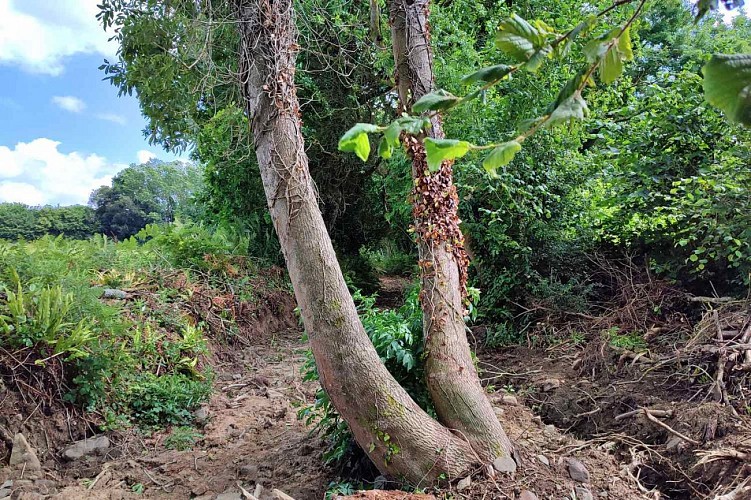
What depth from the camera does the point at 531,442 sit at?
2.83m

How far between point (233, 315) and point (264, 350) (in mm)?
633

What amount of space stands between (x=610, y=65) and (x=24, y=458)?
4.04m

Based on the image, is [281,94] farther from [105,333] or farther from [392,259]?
[392,259]

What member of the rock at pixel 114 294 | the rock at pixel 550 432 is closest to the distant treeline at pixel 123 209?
the rock at pixel 114 294

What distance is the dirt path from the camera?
2865 mm

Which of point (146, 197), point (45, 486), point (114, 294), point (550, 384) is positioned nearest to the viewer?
point (45, 486)

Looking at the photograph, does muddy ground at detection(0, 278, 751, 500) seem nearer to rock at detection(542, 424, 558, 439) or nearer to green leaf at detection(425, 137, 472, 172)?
rock at detection(542, 424, 558, 439)

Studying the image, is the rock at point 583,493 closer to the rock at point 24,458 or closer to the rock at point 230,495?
the rock at point 230,495

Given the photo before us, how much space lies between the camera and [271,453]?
332cm

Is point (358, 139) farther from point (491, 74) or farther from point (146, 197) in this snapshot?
point (146, 197)

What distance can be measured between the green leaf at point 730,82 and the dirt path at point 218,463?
2.75m

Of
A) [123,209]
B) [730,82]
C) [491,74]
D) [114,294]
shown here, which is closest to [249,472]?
[114,294]

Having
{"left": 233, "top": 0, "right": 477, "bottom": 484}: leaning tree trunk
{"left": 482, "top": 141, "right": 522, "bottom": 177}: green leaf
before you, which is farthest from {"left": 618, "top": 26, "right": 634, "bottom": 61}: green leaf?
{"left": 233, "top": 0, "right": 477, "bottom": 484}: leaning tree trunk

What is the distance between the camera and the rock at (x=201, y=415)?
3982 mm
